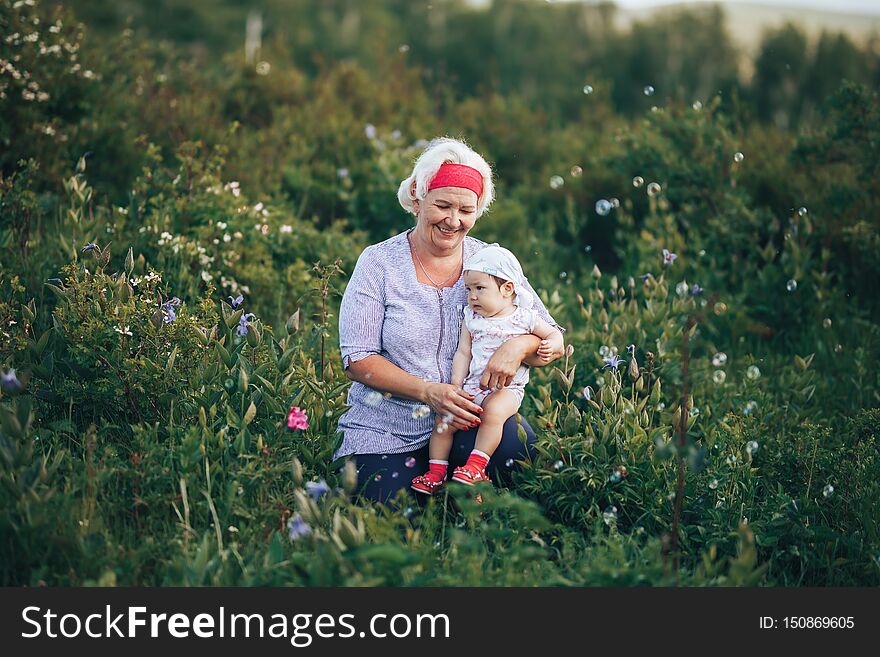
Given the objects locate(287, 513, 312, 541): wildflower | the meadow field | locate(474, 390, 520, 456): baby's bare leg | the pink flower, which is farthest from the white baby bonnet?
locate(287, 513, 312, 541): wildflower

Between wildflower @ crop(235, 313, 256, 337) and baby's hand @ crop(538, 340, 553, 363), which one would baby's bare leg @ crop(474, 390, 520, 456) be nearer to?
baby's hand @ crop(538, 340, 553, 363)

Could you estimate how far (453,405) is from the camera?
3.62 metres

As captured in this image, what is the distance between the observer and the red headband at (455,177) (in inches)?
151

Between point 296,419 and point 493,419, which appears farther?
point 493,419

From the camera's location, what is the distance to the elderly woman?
12.3ft

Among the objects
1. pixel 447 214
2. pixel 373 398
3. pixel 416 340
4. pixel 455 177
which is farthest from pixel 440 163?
pixel 373 398

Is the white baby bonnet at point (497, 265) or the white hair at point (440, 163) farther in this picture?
the white hair at point (440, 163)

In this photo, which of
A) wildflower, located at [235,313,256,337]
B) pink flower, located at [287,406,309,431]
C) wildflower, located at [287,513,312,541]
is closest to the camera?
wildflower, located at [287,513,312,541]

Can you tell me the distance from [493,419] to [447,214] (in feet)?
2.89

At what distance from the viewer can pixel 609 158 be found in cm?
714

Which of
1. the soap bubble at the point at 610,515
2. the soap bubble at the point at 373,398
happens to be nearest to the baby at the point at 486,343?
the soap bubble at the point at 373,398

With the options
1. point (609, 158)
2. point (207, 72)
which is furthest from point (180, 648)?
point (207, 72)

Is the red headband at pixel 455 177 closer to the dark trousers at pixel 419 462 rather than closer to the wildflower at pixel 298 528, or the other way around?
the dark trousers at pixel 419 462

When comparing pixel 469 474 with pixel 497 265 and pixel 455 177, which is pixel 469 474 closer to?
pixel 497 265
